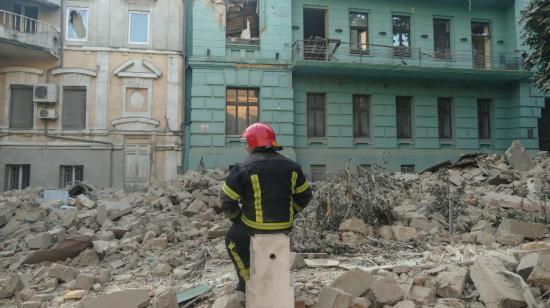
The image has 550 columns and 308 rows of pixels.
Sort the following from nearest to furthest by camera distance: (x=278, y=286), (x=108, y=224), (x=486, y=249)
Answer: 1. (x=278, y=286)
2. (x=486, y=249)
3. (x=108, y=224)

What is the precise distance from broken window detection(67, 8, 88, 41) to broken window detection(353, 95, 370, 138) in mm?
10444

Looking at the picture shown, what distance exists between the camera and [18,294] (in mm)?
5488

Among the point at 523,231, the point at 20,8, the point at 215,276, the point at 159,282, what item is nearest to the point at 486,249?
the point at 523,231

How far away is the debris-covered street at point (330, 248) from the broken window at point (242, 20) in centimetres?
813

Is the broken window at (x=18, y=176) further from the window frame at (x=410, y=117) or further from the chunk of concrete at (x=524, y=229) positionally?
the chunk of concrete at (x=524, y=229)

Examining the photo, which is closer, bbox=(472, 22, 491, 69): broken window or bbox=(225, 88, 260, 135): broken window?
bbox=(225, 88, 260, 135): broken window

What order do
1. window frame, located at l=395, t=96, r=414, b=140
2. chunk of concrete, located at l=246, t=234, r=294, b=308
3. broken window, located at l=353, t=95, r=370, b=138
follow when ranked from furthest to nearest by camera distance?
window frame, located at l=395, t=96, r=414, b=140 < broken window, located at l=353, t=95, r=370, b=138 < chunk of concrete, located at l=246, t=234, r=294, b=308

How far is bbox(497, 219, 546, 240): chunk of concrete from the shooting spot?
640cm

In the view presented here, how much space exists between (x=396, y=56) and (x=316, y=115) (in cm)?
409

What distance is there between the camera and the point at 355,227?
6.74 metres

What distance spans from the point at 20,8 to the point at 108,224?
1132 centimetres

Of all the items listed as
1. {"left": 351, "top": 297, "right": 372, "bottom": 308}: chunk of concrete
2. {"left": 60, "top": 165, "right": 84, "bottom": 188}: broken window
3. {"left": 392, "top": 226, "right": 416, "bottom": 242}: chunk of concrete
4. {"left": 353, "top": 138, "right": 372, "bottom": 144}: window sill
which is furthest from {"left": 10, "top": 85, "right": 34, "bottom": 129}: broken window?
{"left": 351, "top": 297, "right": 372, "bottom": 308}: chunk of concrete

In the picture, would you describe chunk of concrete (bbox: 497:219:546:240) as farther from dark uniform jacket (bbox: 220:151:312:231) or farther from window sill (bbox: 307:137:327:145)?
window sill (bbox: 307:137:327:145)

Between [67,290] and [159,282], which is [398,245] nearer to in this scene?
[159,282]
